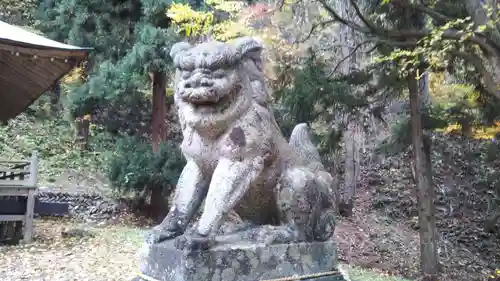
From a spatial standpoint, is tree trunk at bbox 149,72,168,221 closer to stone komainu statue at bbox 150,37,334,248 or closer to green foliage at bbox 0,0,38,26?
stone komainu statue at bbox 150,37,334,248

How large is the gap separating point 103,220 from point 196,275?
8.25m

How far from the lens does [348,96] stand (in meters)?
9.55

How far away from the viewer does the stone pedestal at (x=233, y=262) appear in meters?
3.28

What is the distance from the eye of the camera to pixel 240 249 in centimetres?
342

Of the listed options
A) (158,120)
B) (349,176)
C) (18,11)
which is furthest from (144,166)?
(18,11)

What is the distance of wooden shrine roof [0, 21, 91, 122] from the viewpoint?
7855 mm

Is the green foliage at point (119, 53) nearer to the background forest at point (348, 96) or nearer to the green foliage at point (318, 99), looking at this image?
the background forest at point (348, 96)

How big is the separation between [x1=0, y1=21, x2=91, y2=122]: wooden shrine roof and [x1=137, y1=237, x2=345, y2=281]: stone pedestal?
5.30 m

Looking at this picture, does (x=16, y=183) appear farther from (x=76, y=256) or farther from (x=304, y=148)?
(x=304, y=148)

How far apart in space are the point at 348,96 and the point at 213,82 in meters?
6.49

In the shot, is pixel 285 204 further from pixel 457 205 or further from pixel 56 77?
pixel 457 205

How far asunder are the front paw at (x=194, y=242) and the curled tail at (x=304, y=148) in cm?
112

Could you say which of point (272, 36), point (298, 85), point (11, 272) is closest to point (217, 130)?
point (11, 272)

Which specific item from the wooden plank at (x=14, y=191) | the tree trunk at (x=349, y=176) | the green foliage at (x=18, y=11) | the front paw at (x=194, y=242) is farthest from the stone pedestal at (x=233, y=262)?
the green foliage at (x=18, y=11)
